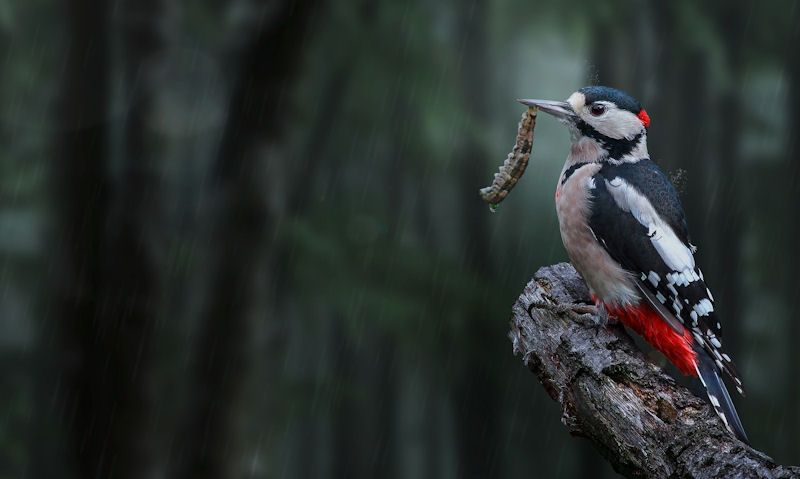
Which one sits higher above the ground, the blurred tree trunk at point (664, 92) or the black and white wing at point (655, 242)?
the blurred tree trunk at point (664, 92)

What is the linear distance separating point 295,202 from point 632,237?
15.7 ft

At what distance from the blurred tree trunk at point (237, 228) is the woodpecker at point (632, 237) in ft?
8.67

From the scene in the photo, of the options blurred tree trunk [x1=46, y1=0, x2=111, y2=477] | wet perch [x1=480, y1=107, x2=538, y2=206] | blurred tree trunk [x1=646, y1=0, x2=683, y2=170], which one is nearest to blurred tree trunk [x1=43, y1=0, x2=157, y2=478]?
blurred tree trunk [x1=46, y1=0, x2=111, y2=477]

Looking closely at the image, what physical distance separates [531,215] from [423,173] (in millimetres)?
2289

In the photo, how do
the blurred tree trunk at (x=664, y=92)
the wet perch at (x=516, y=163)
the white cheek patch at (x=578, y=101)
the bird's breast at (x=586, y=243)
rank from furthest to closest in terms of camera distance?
1. the blurred tree trunk at (x=664, y=92)
2. the white cheek patch at (x=578, y=101)
3. the wet perch at (x=516, y=163)
4. the bird's breast at (x=586, y=243)

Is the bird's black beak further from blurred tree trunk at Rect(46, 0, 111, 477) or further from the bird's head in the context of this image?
blurred tree trunk at Rect(46, 0, 111, 477)

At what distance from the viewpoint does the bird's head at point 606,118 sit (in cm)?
361

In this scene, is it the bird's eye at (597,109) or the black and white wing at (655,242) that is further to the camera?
the bird's eye at (597,109)

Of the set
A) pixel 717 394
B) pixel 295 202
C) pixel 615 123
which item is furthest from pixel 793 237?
pixel 717 394

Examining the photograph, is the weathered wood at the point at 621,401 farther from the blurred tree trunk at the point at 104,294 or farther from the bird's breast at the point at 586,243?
the blurred tree trunk at the point at 104,294

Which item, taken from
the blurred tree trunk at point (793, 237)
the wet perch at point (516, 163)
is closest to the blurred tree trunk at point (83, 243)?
the wet perch at point (516, 163)

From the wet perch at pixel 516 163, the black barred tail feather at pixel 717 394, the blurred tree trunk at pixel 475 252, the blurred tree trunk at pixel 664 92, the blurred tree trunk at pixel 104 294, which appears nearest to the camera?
the black barred tail feather at pixel 717 394

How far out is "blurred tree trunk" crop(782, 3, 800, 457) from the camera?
8.80m

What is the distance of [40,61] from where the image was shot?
8523mm
